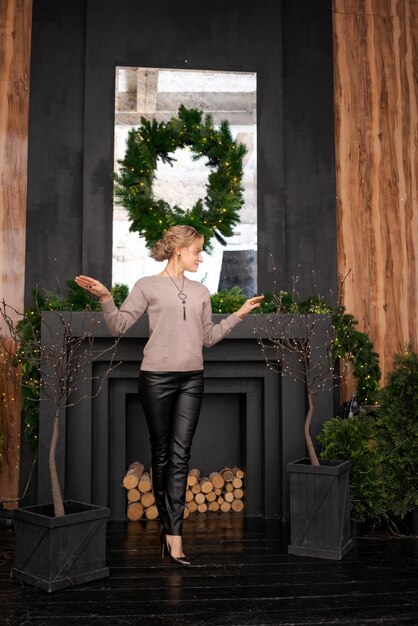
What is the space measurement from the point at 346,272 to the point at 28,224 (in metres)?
2.27

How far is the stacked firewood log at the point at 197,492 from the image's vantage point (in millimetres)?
3953

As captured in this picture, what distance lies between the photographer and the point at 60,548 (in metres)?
2.62

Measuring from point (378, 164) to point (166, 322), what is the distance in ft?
8.34

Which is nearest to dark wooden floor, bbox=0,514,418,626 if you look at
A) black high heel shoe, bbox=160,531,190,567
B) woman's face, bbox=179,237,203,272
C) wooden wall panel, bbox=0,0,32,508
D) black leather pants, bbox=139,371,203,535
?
black high heel shoe, bbox=160,531,190,567

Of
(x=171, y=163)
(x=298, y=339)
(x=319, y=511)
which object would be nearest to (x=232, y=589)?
(x=319, y=511)

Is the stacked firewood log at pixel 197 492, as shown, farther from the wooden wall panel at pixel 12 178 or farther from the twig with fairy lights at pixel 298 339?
the wooden wall panel at pixel 12 178

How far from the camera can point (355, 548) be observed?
10.7 ft

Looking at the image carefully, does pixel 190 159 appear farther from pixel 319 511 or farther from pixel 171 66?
pixel 319 511

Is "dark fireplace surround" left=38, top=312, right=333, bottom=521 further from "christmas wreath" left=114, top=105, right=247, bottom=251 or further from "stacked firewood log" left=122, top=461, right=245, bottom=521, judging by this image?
"christmas wreath" left=114, top=105, right=247, bottom=251

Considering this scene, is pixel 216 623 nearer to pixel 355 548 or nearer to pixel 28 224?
pixel 355 548

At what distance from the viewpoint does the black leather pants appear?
2.97m

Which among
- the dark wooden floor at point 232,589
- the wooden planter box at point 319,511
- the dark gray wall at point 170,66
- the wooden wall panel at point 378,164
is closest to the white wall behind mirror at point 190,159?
the dark gray wall at point 170,66

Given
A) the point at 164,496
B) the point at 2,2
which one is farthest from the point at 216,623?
the point at 2,2

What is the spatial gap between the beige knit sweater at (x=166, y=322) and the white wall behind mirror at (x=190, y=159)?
1.28 metres
